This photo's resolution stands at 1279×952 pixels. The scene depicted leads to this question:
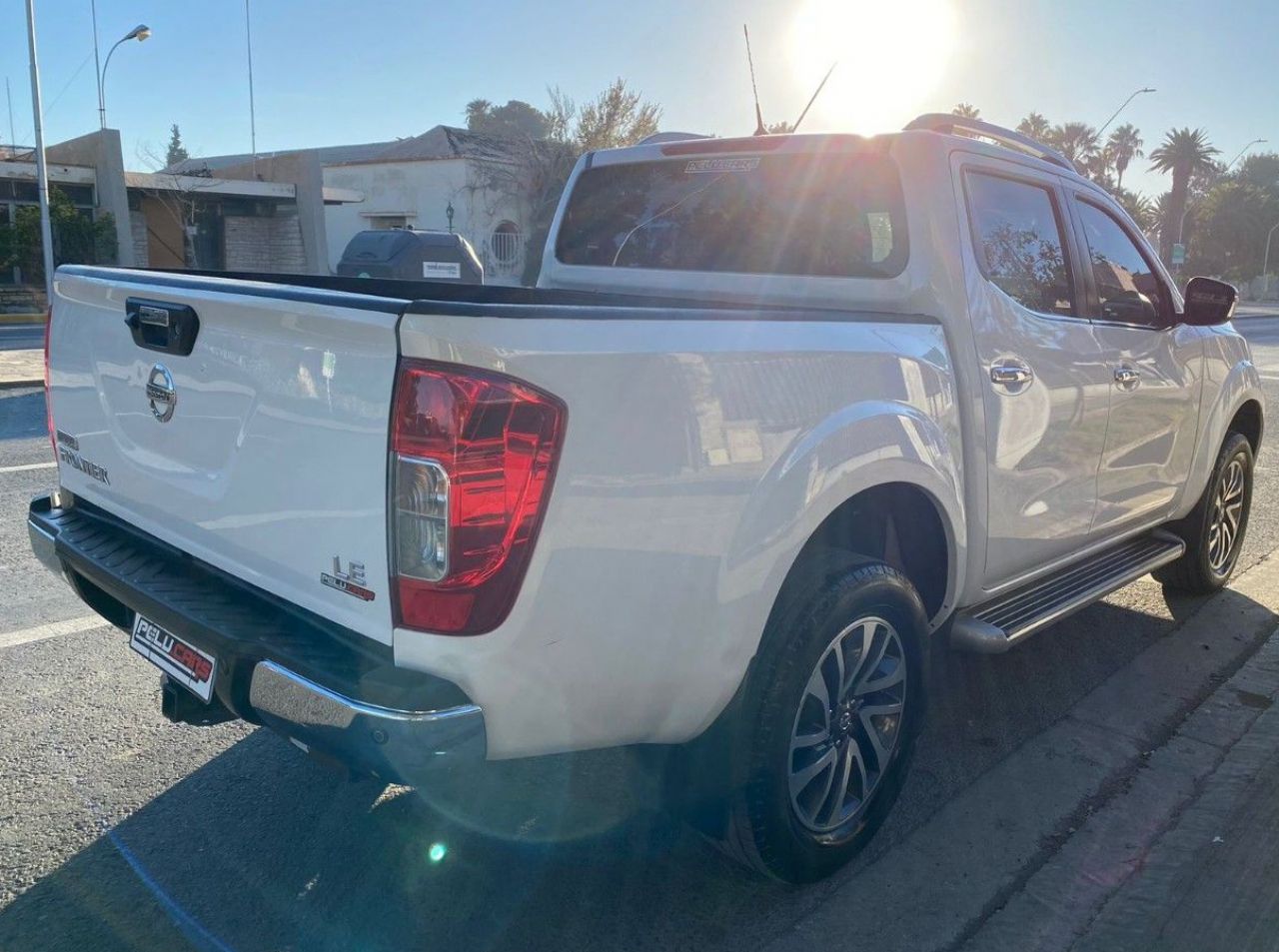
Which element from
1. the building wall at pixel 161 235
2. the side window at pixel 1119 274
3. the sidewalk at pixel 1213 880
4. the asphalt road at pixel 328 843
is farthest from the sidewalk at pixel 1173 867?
the building wall at pixel 161 235

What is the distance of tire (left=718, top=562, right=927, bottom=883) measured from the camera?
2.54 meters

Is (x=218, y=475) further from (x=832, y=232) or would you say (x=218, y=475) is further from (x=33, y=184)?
(x=33, y=184)

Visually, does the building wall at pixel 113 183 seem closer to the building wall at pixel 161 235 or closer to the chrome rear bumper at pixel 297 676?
the building wall at pixel 161 235

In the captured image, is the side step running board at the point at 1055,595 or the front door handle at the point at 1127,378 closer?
the side step running board at the point at 1055,595

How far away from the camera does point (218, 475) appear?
8.17ft

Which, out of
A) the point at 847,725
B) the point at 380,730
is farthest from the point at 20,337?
the point at 380,730

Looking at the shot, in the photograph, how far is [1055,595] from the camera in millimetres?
3766

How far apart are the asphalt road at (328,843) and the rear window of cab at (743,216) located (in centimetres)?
175

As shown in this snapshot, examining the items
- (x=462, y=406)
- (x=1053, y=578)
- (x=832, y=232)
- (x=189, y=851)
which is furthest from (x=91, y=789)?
(x=1053, y=578)

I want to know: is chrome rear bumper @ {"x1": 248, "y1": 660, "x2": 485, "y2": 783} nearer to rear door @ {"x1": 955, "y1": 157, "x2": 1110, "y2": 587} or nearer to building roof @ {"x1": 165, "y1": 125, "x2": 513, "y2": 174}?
rear door @ {"x1": 955, "y1": 157, "x2": 1110, "y2": 587}

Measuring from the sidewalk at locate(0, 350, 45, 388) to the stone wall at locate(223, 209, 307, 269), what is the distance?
1492cm

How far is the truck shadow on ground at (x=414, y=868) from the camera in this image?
257cm

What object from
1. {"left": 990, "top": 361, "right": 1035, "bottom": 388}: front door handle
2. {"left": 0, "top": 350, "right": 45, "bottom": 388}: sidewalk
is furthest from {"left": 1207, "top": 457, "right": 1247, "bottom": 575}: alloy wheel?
{"left": 0, "top": 350, "right": 45, "bottom": 388}: sidewalk

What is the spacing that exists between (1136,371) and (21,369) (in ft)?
44.3
